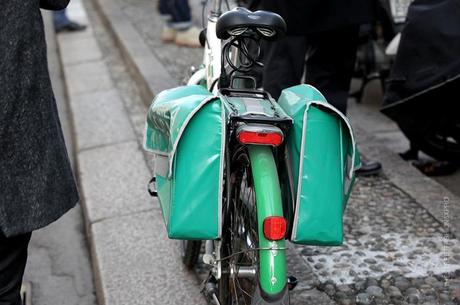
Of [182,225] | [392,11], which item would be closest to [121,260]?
[182,225]

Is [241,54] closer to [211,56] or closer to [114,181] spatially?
[211,56]

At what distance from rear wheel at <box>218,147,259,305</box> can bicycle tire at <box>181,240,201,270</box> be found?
0.57 meters

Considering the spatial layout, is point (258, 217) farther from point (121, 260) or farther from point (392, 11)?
point (392, 11)

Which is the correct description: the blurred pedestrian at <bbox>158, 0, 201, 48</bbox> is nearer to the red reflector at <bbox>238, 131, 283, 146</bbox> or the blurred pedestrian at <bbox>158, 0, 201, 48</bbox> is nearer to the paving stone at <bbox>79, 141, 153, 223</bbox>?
the paving stone at <bbox>79, 141, 153, 223</bbox>

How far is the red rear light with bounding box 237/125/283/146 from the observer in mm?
2080

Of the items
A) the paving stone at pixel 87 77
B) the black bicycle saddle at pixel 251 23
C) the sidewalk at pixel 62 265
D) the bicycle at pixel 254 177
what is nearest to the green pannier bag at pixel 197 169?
the bicycle at pixel 254 177

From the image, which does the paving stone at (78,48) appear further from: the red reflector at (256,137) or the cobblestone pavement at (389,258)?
the red reflector at (256,137)

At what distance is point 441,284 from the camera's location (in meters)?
2.94

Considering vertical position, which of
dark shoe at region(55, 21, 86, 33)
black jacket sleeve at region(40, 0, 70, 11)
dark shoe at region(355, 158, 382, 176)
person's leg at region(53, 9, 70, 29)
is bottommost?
dark shoe at region(55, 21, 86, 33)

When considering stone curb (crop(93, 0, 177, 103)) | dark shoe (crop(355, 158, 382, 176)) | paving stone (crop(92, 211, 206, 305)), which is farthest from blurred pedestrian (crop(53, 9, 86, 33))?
dark shoe (crop(355, 158, 382, 176))

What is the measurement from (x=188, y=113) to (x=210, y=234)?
14.7 inches

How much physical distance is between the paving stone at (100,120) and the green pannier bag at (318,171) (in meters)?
3.04

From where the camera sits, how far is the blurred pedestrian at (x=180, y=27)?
24.4 ft

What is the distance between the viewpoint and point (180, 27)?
748cm
